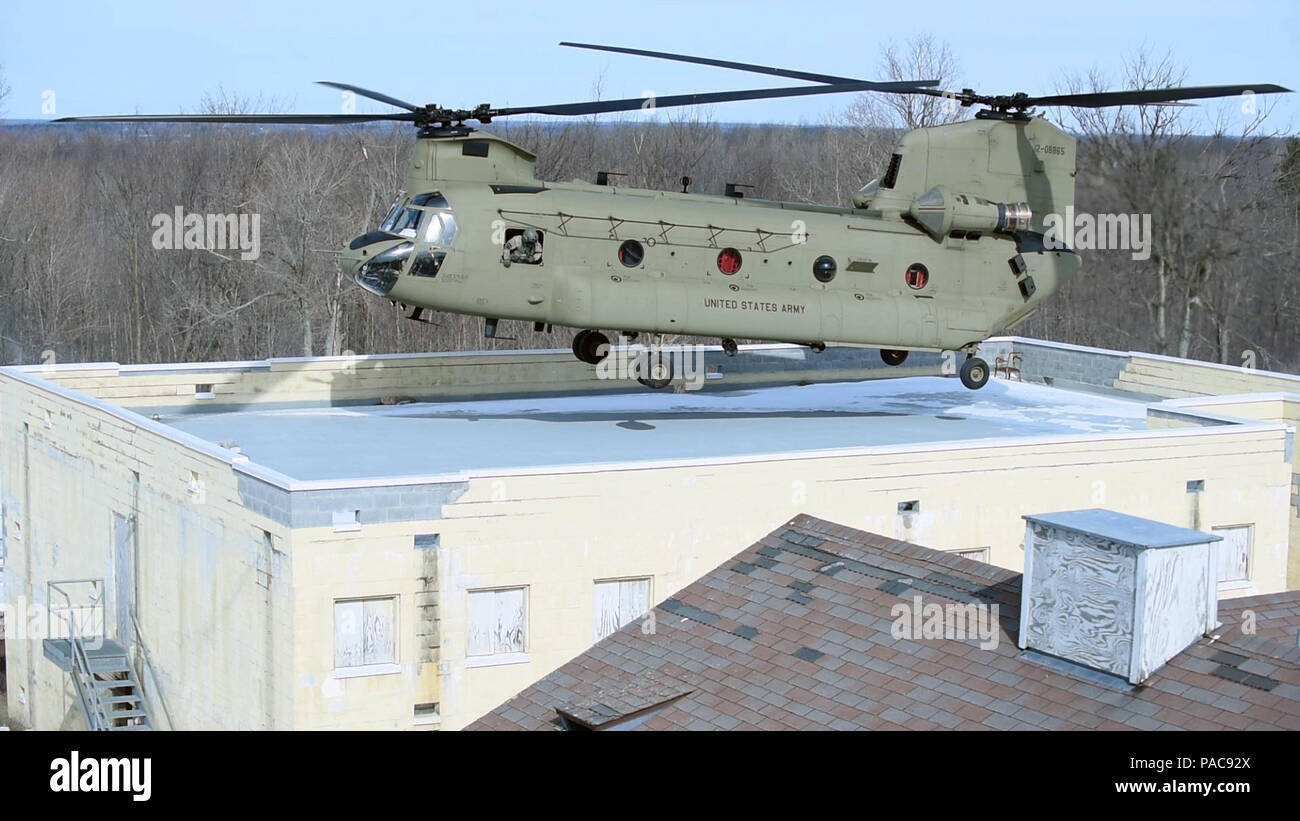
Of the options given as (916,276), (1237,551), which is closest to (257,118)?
(916,276)

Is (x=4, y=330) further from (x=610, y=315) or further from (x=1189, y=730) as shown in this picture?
(x=1189, y=730)

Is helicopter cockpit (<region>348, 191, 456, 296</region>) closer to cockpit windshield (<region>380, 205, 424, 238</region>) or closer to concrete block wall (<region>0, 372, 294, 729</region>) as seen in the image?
cockpit windshield (<region>380, 205, 424, 238</region>)

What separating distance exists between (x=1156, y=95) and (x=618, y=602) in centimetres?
1226

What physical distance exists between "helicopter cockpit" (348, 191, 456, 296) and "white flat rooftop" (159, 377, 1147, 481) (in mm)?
3255

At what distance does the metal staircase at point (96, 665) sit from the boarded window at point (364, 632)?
606cm

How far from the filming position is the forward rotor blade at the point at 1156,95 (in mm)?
25734

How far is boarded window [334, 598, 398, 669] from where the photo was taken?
24047mm

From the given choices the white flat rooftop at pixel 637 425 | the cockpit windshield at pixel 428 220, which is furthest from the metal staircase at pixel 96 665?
the cockpit windshield at pixel 428 220

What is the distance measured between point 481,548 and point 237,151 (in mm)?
65681

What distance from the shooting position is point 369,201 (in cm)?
7531

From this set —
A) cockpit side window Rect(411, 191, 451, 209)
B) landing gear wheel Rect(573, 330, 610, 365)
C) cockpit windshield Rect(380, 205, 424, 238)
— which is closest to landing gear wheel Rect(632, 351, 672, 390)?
landing gear wheel Rect(573, 330, 610, 365)

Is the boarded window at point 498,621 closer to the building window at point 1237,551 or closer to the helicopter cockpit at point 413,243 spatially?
the helicopter cockpit at point 413,243

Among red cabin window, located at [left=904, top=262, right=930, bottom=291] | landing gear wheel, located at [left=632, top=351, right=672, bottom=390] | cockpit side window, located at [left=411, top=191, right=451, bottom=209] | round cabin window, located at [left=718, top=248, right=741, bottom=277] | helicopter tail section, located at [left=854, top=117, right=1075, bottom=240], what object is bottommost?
landing gear wheel, located at [left=632, top=351, right=672, bottom=390]
